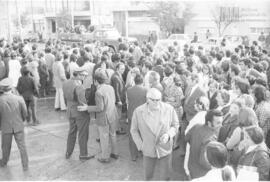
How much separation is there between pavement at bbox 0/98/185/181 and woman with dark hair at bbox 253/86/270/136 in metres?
1.72

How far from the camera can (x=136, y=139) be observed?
4750mm

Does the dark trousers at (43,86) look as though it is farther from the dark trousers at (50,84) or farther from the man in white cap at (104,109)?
the man in white cap at (104,109)

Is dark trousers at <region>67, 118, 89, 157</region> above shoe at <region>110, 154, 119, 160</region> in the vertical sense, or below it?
above

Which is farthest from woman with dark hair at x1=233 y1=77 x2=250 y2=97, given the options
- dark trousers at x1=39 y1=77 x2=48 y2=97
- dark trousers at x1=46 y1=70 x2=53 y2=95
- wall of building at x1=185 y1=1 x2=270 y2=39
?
wall of building at x1=185 y1=1 x2=270 y2=39

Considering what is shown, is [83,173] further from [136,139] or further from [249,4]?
[249,4]

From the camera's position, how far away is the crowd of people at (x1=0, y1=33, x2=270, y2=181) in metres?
3.84

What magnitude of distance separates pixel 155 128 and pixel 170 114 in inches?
12.0

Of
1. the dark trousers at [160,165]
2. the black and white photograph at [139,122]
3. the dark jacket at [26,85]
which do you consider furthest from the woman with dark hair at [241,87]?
the dark jacket at [26,85]

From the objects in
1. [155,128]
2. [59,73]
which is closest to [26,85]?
[59,73]

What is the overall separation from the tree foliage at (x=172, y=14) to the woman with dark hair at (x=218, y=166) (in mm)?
32069

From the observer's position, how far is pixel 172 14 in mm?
34188

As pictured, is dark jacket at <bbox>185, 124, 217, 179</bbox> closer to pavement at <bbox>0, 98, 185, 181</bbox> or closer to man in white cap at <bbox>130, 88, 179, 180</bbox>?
man in white cap at <bbox>130, 88, 179, 180</bbox>

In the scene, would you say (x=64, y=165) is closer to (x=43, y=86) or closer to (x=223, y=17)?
(x=43, y=86)

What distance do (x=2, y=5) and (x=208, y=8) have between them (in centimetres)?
2153
